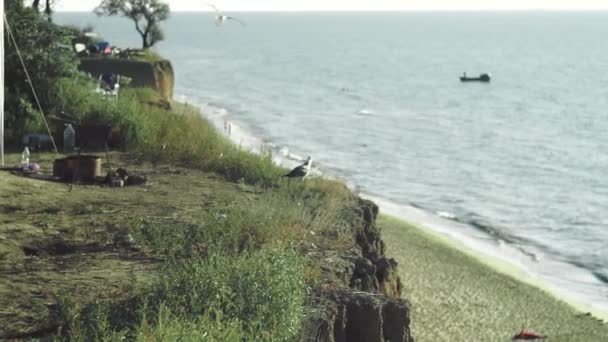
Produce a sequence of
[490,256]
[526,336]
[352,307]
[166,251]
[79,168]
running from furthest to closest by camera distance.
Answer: [490,256] < [526,336] < [79,168] < [166,251] < [352,307]

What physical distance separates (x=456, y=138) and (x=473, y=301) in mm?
36721

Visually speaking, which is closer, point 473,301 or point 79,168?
point 79,168

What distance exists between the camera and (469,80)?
10281cm

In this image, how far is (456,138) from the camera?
6050cm

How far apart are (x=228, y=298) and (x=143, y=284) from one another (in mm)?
1712

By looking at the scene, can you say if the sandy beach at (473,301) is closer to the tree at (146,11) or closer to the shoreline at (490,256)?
the shoreline at (490,256)

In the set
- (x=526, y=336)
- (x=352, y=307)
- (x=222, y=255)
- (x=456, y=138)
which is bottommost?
(x=456, y=138)

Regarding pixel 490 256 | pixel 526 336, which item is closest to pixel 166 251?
pixel 526 336

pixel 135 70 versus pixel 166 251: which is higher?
pixel 166 251

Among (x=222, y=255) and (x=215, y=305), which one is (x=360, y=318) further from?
(x=215, y=305)

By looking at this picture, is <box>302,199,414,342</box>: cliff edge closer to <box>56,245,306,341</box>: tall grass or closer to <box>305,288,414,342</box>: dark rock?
<box>305,288,414,342</box>: dark rock

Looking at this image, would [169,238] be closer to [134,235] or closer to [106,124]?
[134,235]

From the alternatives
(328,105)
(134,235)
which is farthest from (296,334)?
(328,105)

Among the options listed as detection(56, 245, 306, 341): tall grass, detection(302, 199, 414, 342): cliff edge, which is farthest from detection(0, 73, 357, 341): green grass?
detection(302, 199, 414, 342): cliff edge
